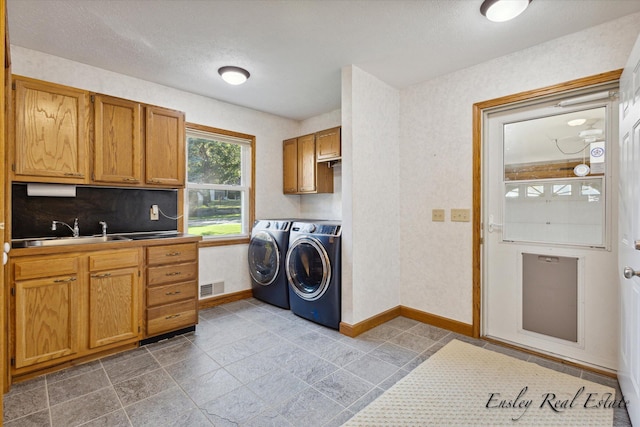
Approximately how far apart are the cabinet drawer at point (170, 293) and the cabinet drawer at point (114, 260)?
0.91ft

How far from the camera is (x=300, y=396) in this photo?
6.40 ft

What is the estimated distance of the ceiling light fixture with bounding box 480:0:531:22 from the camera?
1874 mm

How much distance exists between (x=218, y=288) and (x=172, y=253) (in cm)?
111

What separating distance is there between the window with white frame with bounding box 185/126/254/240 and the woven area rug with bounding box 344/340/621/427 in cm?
265

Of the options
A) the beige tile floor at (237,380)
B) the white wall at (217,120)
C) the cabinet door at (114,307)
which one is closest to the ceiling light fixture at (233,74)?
the white wall at (217,120)

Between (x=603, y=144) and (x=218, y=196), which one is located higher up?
(x=603, y=144)

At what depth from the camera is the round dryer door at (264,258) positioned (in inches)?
140

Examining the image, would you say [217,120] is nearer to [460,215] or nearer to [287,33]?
[287,33]

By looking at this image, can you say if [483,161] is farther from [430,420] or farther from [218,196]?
[218,196]

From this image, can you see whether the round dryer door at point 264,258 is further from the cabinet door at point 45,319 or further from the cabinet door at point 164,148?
the cabinet door at point 45,319

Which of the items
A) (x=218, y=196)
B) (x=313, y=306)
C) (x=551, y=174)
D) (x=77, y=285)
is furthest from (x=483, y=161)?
(x=77, y=285)

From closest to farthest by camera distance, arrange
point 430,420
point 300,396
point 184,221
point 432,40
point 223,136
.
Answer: point 430,420 < point 300,396 < point 432,40 < point 184,221 < point 223,136

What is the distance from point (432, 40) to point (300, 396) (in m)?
2.62

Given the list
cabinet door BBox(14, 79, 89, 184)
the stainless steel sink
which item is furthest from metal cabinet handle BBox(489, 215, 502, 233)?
cabinet door BBox(14, 79, 89, 184)
